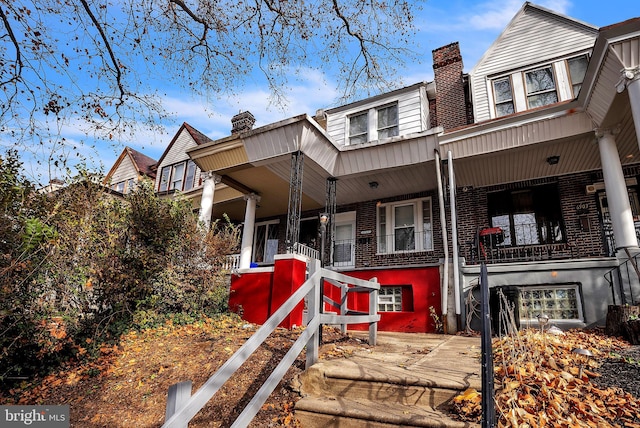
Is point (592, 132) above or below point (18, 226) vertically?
above

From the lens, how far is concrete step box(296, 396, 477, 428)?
2.74m

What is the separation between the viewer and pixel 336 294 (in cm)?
1004

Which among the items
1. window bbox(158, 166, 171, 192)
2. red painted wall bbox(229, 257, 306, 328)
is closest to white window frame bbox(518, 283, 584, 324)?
red painted wall bbox(229, 257, 306, 328)

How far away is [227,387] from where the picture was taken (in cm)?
368

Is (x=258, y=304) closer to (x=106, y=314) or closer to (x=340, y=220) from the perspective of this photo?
(x=106, y=314)

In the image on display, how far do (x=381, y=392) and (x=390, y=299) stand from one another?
7.21 meters

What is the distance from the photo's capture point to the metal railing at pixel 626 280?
693 cm

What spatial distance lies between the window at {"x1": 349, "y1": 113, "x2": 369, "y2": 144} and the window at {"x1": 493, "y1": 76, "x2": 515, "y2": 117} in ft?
13.8

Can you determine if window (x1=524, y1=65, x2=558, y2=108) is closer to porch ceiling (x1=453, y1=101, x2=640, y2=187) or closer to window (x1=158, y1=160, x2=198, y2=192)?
porch ceiling (x1=453, y1=101, x2=640, y2=187)

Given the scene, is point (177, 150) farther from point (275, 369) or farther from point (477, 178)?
point (275, 369)

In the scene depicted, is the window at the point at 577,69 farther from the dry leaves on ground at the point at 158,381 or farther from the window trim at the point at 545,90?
the dry leaves on ground at the point at 158,381

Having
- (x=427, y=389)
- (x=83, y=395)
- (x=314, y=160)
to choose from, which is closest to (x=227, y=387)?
(x=427, y=389)

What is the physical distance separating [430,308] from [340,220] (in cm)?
518

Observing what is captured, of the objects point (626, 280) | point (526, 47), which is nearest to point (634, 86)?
point (626, 280)
